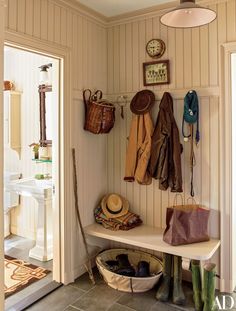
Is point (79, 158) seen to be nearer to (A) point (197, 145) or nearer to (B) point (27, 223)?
(A) point (197, 145)

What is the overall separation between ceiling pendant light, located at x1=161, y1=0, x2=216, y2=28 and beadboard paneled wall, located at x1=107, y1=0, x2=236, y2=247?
86 cm

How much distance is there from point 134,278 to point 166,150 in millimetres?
1179

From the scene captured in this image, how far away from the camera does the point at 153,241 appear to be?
249 centimetres

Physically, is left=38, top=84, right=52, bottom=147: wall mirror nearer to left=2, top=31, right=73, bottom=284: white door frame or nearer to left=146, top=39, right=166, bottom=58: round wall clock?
left=2, top=31, right=73, bottom=284: white door frame

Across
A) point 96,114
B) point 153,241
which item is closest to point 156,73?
point 96,114

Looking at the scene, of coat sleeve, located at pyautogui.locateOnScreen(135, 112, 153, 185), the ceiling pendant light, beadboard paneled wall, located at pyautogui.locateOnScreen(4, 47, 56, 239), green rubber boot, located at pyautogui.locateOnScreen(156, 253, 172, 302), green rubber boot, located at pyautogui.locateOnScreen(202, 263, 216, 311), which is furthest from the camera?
beadboard paneled wall, located at pyautogui.locateOnScreen(4, 47, 56, 239)

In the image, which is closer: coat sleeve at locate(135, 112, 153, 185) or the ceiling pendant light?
the ceiling pendant light

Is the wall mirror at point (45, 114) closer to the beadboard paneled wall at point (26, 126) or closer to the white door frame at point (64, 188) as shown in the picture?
the beadboard paneled wall at point (26, 126)

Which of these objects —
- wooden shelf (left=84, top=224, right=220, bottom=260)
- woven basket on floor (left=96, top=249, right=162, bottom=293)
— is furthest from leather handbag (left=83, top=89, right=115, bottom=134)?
woven basket on floor (left=96, top=249, right=162, bottom=293)

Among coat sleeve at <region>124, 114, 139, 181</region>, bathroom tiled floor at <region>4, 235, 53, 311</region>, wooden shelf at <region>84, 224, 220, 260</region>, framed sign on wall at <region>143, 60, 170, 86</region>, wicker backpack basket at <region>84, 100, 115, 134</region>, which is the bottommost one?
bathroom tiled floor at <region>4, 235, 53, 311</region>

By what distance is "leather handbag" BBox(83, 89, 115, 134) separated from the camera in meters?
2.73

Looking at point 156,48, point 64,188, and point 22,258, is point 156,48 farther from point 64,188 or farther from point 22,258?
point 22,258

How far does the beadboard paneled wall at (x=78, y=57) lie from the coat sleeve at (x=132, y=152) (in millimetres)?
399

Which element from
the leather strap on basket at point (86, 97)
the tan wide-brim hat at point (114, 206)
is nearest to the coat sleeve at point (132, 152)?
the tan wide-brim hat at point (114, 206)
